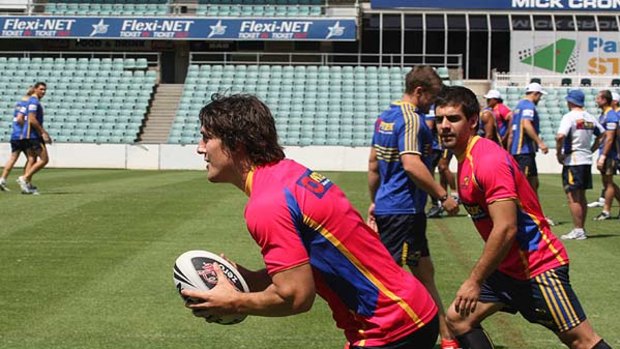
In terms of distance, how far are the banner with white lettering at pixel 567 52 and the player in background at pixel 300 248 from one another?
43.4 metres

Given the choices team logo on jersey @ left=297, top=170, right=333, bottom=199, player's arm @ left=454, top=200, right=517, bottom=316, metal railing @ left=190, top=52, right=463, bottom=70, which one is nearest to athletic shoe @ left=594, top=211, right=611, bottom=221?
player's arm @ left=454, top=200, right=517, bottom=316

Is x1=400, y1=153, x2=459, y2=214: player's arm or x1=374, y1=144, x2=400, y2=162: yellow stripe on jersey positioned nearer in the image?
x1=400, y1=153, x2=459, y2=214: player's arm

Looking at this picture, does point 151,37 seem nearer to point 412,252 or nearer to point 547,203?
point 547,203

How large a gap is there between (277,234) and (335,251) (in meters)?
0.29

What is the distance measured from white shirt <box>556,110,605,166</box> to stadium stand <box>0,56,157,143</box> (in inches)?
1001

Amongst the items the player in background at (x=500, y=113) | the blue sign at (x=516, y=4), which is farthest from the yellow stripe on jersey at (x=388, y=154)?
the blue sign at (x=516, y=4)

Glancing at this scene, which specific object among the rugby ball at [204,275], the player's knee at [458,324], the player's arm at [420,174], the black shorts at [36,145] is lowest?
the black shorts at [36,145]

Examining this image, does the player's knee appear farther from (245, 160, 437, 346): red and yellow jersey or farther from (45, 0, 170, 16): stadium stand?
(45, 0, 170, 16): stadium stand

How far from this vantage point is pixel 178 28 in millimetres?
45594

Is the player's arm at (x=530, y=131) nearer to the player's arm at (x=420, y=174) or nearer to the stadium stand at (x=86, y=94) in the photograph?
the player's arm at (x=420, y=174)

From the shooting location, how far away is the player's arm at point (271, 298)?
3934mm

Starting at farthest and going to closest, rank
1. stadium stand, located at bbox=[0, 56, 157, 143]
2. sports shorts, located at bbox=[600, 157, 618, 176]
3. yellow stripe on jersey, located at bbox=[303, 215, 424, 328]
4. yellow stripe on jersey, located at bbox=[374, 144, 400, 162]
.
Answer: stadium stand, located at bbox=[0, 56, 157, 143] → sports shorts, located at bbox=[600, 157, 618, 176] → yellow stripe on jersey, located at bbox=[374, 144, 400, 162] → yellow stripe on jersey, located at bbox=[303, 215, 424, 328]

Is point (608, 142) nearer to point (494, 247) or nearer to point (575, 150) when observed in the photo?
point (575, 150)

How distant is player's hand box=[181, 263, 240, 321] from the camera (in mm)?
4043
